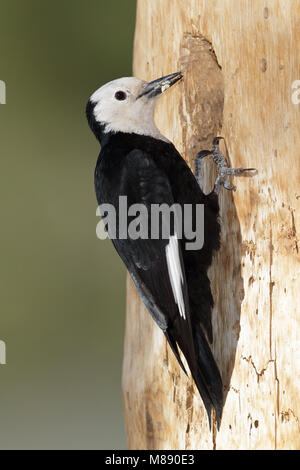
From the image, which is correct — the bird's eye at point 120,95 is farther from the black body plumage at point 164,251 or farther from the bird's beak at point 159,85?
the black body plumage at point 164,251

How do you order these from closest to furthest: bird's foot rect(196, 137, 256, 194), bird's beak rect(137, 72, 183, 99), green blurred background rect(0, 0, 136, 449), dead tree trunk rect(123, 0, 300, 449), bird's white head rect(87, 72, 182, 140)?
dead tree trunk rect(123, 0, 300, 449), bird's foot rect(196, 137, 256, 194), bird's beak rect(137, 72, 183, 99), bird's white head rect(87, 72, 182, 140), green blurred background rect(0, 0, 136, 449)

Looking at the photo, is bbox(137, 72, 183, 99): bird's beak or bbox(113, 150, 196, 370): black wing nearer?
bbox(113, 150, 196, 370): black wing

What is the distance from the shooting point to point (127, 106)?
2143 mm

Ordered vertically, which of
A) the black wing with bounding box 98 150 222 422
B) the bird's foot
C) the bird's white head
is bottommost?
the black wing with bounding box 98 150 222 422

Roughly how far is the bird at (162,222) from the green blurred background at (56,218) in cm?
178

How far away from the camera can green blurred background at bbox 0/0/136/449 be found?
12.7ft

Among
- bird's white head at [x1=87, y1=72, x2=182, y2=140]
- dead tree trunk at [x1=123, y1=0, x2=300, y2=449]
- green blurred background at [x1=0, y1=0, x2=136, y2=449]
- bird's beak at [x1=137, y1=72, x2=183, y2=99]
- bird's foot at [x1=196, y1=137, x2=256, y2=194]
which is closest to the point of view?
dead tree trunk at [x1=123, y1=0, x2=300, y2=449]

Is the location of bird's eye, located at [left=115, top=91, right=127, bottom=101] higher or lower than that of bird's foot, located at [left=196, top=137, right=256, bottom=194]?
higher

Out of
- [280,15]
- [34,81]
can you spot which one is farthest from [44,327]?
[280,15]

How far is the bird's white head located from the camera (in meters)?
2.11

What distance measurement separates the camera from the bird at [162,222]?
1786mm

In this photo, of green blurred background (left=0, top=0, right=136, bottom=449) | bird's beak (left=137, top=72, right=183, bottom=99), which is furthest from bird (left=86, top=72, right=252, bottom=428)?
green blurred background (left=0, top=0, right=136, bottom=449)

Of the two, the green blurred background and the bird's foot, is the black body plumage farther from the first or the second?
the green blurred background

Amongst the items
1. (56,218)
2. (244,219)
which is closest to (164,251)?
(244,219)
